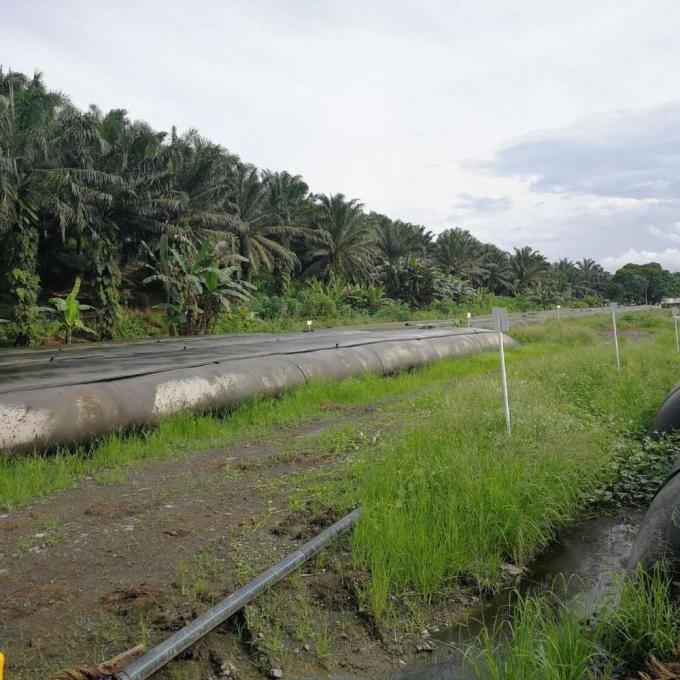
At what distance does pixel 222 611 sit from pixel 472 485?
2202 millimetres

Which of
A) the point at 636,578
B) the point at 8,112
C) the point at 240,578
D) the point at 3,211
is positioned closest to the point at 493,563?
the point at 636,578

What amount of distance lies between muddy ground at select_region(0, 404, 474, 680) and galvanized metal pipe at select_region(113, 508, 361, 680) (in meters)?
0.09

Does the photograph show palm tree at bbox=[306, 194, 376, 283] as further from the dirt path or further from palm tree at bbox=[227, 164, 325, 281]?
the dirt path

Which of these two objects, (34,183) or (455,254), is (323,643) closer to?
(34,183)

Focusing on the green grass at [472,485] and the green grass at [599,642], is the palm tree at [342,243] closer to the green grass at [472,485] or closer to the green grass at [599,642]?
the green grass at [472,485]

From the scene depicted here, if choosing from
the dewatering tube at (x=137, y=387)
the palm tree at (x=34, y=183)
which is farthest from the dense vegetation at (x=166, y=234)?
the dewatering tube at (x=137, y=387)

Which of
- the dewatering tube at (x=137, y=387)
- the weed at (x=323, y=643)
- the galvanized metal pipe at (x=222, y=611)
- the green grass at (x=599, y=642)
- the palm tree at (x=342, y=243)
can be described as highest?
the palm tree at (x=342, y=243)

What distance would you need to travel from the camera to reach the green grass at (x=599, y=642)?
266cm

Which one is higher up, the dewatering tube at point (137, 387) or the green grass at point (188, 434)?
the dewatering tube at point (137, 387)

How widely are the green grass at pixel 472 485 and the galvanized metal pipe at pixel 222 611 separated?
0.25 m

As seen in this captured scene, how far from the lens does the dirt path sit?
118 inches

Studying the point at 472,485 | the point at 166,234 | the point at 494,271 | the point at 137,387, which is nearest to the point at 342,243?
the point at 166,234

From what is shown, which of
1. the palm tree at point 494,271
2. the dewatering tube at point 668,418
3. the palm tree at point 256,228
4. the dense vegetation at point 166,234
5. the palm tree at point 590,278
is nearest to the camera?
the dewatering tube at point 668,418

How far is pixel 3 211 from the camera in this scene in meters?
18.0
